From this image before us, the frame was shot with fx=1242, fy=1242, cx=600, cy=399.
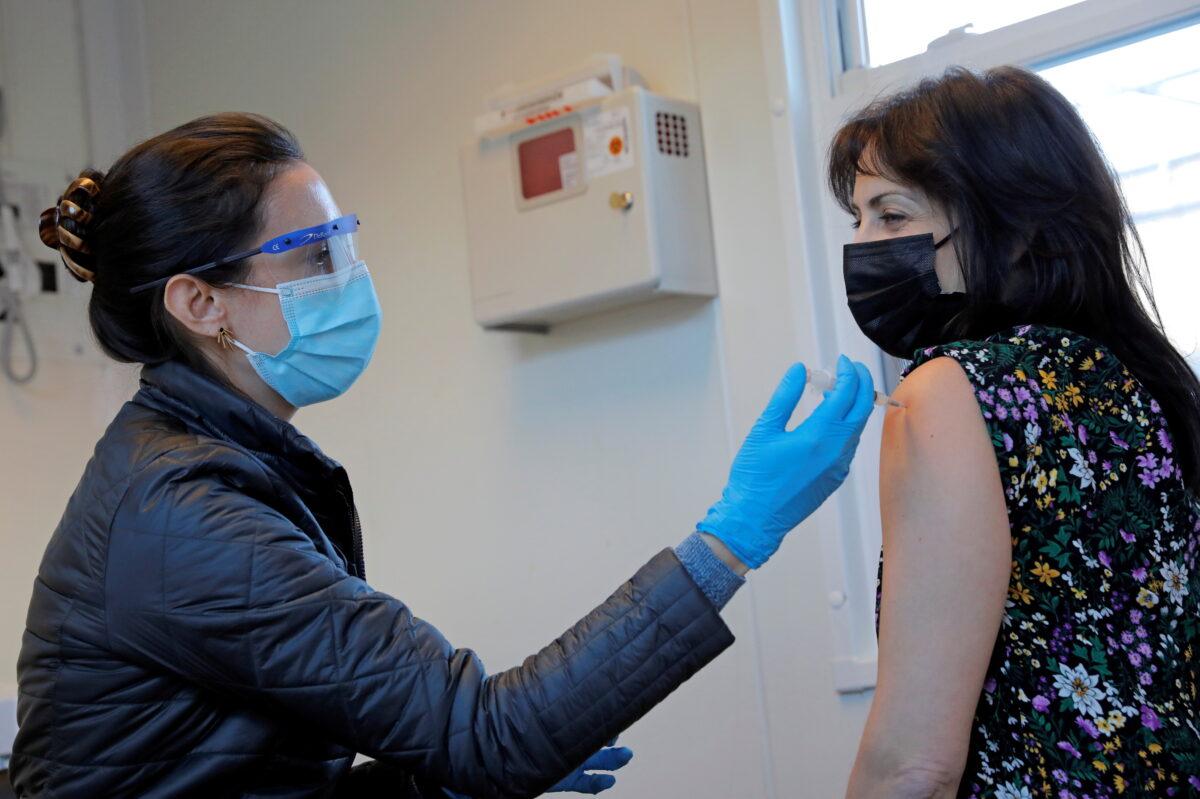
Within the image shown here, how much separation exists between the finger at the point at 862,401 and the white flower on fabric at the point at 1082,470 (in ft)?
0.66

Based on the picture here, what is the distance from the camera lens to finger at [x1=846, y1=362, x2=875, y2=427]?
1.24m

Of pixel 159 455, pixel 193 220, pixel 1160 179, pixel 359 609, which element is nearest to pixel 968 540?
pixel 359 609

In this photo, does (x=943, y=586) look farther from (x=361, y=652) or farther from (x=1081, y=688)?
(x=361, y=652)

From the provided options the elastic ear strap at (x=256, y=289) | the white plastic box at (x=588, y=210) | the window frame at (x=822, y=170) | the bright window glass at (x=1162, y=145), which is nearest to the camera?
the elastic ear strap at (x=256, y=289)

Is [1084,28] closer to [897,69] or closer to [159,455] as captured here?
[897,69]

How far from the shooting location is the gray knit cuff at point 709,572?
1159mm

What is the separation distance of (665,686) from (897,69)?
1.49 meters

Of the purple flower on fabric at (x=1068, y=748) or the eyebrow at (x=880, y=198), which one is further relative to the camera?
the eyebrow at (x=880, y=198)

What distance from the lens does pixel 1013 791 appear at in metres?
1.10

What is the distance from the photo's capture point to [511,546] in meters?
2.66

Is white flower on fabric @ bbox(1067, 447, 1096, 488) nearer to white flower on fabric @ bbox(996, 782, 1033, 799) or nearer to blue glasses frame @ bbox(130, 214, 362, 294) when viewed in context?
white flower on fabric @ bbox(996, 782, 1033, 799)

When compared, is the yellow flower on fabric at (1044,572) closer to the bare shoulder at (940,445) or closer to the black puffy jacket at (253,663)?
the bare shoulder at (940,445)

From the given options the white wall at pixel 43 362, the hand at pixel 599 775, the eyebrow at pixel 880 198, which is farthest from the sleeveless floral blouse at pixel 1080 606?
the white wall at pixel 43 362

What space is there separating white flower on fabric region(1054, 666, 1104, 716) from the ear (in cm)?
95
